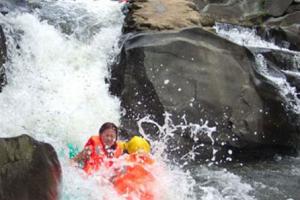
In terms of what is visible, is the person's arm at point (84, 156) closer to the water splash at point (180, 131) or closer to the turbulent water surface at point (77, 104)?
the turbulent water surface at point (77, 104)

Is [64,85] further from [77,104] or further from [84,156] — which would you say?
[84,156]

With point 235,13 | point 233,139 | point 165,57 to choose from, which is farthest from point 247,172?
point 235,13

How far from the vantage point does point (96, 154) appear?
5785 millimetres

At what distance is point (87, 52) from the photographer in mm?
9656

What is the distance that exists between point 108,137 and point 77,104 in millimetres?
2645

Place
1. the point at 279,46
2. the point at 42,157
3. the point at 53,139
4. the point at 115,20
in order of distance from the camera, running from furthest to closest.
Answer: the point at 279,46 < the point at 115,20 < the point at 53,139 < the point at 42,157

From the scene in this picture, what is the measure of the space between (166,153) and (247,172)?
1.23 m

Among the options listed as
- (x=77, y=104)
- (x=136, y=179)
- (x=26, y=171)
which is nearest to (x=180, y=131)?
(x=77, y=104)

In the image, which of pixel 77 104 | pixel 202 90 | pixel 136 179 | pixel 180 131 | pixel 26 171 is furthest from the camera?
pixel 77 104

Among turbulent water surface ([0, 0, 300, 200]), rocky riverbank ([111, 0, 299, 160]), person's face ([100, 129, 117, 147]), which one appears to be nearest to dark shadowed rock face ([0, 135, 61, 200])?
turbulent water surface ([0, 0, 300, 200])

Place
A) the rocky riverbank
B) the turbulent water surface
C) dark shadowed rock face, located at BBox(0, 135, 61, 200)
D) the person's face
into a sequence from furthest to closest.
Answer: the rocky riverbank
the turbulent water surface
the person's face
dark shadowed rock face, located at BBox(0, 135, 61, 200)

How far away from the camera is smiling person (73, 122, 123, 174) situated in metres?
5.76

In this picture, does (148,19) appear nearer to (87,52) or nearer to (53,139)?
(87,52)

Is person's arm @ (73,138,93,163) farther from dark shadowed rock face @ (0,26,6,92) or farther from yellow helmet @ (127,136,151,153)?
dark shadowed rock face @ (0,26,6,92)
